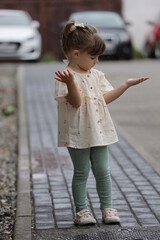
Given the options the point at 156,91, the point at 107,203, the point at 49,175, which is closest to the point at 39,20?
the point at 156,91

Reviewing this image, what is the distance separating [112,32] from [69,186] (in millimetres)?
16483

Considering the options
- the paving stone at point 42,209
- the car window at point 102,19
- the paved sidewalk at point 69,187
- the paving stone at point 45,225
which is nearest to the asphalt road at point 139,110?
the paved sidewalk at point 69,187

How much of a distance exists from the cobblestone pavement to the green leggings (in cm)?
19

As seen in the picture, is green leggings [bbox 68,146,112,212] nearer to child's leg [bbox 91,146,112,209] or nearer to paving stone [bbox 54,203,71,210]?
child's leg [bbox 91,146,112,209]

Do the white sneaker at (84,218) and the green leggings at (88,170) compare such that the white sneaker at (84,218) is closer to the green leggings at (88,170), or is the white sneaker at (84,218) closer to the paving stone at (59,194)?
the green leggings at (88,170)

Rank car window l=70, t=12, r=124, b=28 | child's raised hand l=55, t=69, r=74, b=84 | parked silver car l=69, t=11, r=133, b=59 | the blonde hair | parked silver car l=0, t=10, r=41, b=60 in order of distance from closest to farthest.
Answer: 1. child's raised hand l=55, t=69, r=74, b=84
2. the blonde hair
3. parked silver car l=0, t=10, r=41, b=60
4. parked silver car l=69, t=11, r=133, b=59
5. car window l=70, t=12, r=124, b=28

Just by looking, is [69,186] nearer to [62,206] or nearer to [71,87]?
[62,206]

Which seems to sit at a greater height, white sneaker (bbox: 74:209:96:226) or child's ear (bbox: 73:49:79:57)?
child's ear (bbox: 73:49:79:57)

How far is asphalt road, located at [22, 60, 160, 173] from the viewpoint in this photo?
354 inches

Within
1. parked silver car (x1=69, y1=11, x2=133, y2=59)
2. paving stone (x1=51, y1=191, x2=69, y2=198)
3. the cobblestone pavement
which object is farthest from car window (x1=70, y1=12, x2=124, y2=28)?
paving stone (x1=51, y1=191, x2=69, y2=198)

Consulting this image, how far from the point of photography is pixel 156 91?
14.6 m

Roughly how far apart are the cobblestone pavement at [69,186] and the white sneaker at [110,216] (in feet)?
0.22

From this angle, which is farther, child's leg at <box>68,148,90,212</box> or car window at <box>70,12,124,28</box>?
car window at <box>70,12,124,28</box>

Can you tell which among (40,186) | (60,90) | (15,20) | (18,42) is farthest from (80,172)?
(15,20)
